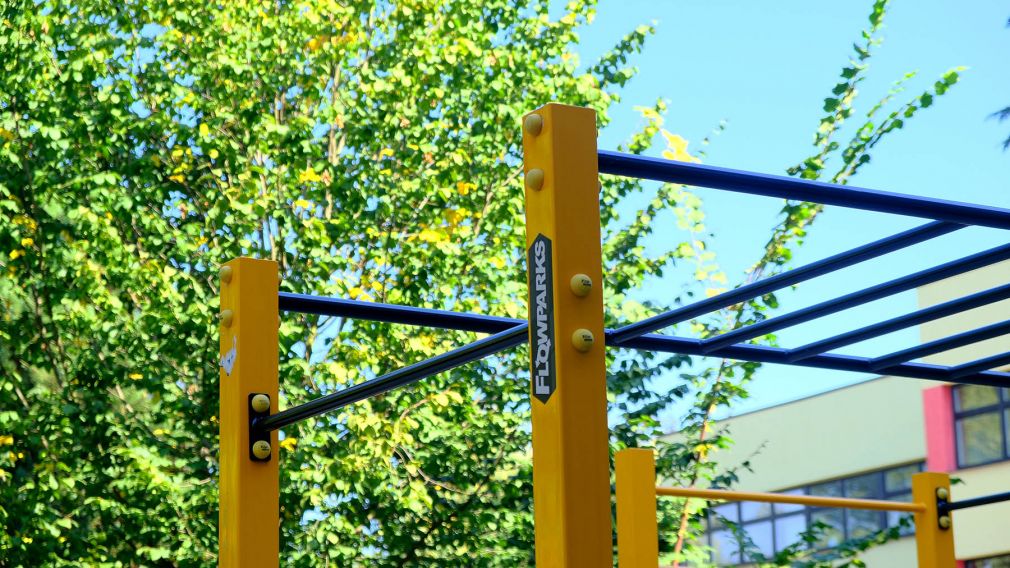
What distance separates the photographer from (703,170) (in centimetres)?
194

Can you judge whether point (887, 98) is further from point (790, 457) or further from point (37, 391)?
point (790, 457)

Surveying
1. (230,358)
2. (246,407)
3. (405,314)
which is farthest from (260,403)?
(405,314)

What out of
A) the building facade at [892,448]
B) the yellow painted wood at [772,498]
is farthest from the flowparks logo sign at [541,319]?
the building facade at [892,448]

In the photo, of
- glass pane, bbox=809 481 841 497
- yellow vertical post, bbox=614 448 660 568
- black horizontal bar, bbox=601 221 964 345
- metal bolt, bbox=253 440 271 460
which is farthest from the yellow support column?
glass pane, bbox=809 481 841 497

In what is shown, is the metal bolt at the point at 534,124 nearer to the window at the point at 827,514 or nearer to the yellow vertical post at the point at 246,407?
the yellow vertical post at the point at 246,407

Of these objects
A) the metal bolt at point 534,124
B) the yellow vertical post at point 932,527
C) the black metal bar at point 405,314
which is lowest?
the yellow vertical post at point 932,527

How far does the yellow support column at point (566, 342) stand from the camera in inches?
70.2

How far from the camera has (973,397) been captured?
24.5m

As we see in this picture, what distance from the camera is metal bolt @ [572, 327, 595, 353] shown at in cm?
183

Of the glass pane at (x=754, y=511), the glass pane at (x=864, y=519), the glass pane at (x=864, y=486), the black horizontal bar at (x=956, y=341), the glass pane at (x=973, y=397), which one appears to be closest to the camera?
the black horizontal bar at (x=956, y=341)

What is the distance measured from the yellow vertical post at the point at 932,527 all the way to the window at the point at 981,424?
19598 mm

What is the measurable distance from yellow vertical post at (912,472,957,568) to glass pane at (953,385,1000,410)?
19.6 metres

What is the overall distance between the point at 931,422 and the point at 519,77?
1793 centimetres

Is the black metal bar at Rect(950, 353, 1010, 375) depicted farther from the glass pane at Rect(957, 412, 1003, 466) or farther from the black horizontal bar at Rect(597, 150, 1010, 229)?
the glass pane at Rect(957, 412, 1003, 466)
